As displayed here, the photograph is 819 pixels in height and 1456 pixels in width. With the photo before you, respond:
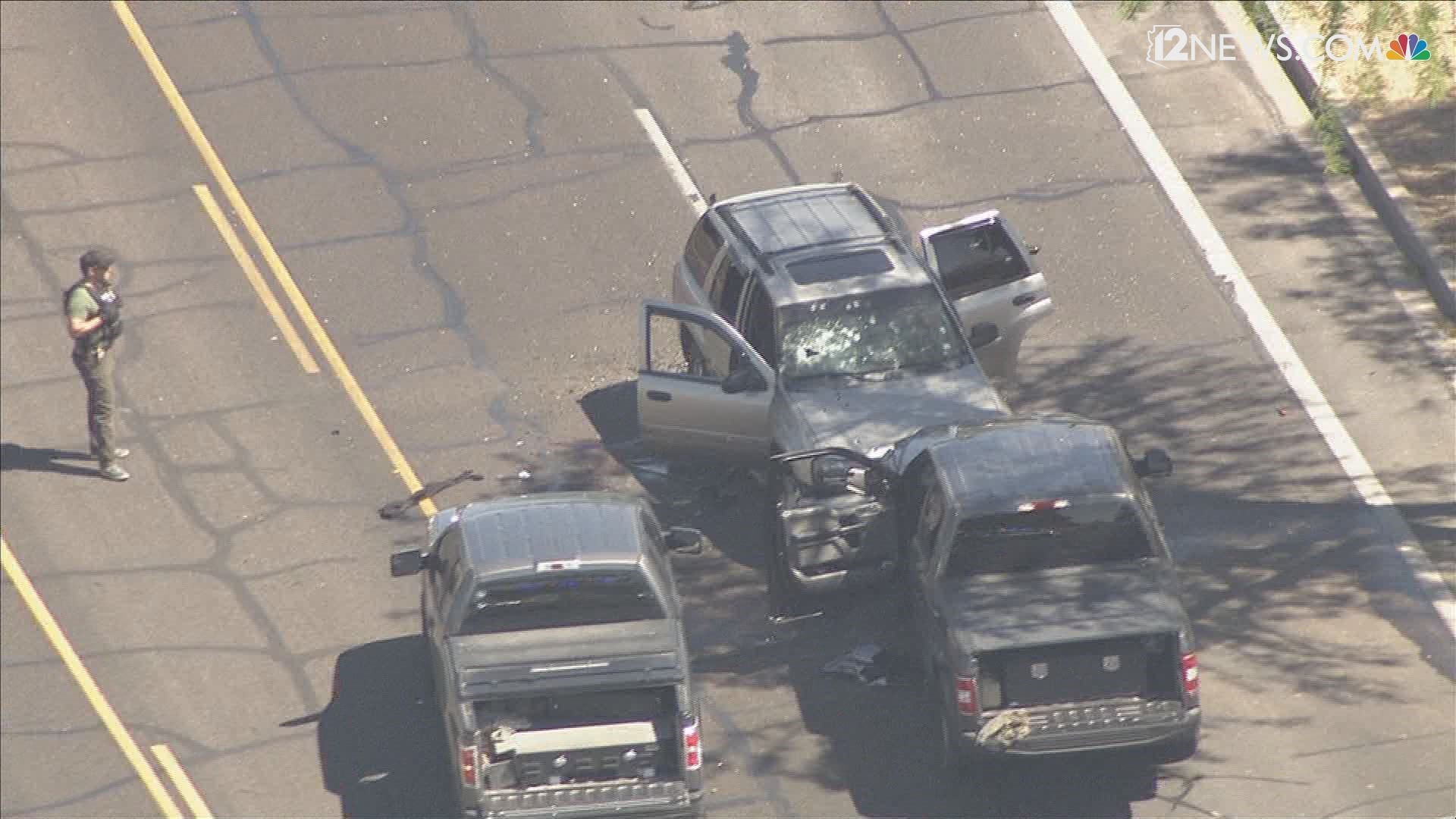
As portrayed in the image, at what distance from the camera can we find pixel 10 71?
79.6ft

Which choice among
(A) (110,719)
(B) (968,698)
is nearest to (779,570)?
(B) (968,698)

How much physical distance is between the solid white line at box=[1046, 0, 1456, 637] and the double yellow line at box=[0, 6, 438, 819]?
7107 millimetres

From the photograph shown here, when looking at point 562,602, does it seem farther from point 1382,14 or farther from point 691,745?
point 1382,14

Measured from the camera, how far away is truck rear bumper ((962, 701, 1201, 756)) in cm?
1476

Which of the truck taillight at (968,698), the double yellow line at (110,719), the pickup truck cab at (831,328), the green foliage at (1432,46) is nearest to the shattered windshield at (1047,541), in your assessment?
the truck taillight at (968,698)

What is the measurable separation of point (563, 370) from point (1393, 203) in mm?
7529

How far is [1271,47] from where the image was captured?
78.8 ft

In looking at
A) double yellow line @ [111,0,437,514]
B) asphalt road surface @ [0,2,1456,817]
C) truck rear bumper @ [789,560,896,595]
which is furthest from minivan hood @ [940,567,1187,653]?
double yellow line @ [111,0,437,514]

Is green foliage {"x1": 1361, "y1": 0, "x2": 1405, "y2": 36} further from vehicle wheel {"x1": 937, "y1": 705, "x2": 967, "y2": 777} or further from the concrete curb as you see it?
the concrete curb

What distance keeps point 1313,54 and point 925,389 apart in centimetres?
757

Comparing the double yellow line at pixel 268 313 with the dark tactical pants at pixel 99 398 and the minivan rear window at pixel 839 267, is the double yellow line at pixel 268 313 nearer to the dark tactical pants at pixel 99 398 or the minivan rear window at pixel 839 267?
the dark tactical pants at pixel 99 398

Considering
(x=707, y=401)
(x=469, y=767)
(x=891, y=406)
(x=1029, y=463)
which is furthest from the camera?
(x=707, y=401)

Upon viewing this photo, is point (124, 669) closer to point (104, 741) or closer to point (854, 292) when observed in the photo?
point (104, 741)

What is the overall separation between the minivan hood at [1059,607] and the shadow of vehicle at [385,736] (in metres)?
3.58
